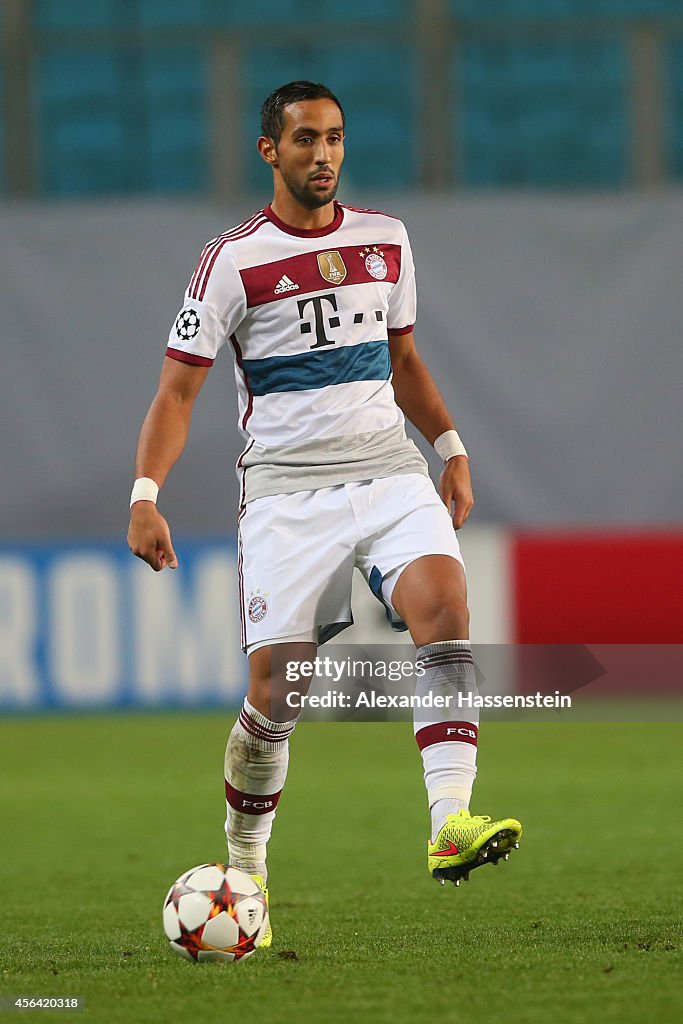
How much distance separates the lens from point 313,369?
12.1 ft

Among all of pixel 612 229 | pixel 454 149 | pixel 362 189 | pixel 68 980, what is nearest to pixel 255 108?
pixel 362 189

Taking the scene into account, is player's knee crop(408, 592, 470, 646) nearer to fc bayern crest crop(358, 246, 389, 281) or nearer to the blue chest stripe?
the blue chest stripe

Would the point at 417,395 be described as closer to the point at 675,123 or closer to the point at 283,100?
the point at 283,100

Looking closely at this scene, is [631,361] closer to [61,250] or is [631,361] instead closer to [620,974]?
[61,250]

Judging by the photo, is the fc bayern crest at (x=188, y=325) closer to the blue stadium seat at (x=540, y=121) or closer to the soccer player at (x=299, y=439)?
the soccer player at (x=299, y=439)

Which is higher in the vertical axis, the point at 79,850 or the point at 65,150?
the point at 65,150

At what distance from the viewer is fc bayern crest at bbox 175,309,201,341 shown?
11.9ft

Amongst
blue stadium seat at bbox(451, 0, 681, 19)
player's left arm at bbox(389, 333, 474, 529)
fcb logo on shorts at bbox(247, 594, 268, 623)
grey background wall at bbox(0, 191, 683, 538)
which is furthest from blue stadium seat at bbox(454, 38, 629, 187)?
fcb logo on shorts at bbox(247, 594, 268, 623)

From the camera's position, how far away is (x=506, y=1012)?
281 centimetres

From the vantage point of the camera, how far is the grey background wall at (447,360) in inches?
364

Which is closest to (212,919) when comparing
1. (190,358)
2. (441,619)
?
(441,619)

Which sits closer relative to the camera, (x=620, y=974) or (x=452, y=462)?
(x=620, y=974)

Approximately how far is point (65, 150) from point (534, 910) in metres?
8.46

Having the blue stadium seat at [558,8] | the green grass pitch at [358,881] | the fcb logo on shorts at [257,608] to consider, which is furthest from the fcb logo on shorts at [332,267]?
the blue stadium seat at [558,8]
